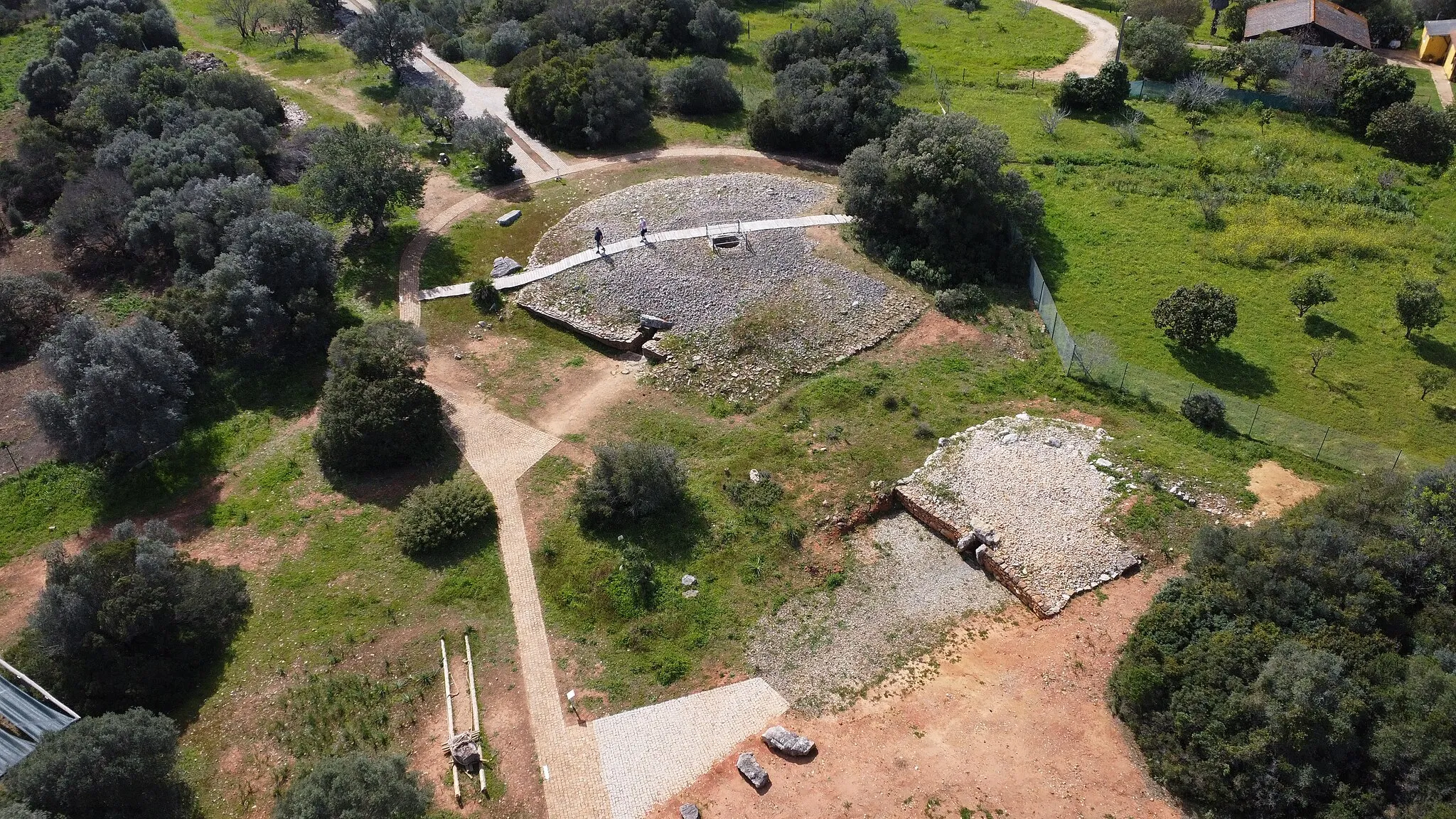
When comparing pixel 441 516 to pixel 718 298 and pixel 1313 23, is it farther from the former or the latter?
pixel 1313 23

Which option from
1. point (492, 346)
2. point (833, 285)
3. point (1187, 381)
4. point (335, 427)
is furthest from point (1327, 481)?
point (335, 427)

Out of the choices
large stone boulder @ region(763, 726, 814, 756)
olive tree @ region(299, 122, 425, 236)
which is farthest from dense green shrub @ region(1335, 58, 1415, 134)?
A: olive tree @ region(299, 122, 425, 236)

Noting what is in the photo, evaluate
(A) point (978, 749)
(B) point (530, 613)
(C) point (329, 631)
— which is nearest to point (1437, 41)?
(A) point (978, 749)

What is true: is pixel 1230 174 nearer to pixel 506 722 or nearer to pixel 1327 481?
pixel 1327 481

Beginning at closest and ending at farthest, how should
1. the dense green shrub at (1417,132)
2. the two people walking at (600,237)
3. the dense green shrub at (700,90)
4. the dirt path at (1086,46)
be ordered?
1. the two people walking at (600,237)
2. the dense green shrub at (1417,132)
3. the dense green shrub at (700,90)
4. the dirt path at (1086,46)

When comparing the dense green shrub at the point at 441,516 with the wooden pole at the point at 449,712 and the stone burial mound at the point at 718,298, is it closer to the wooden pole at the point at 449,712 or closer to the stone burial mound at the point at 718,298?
the wooden pole at the point at 449,712

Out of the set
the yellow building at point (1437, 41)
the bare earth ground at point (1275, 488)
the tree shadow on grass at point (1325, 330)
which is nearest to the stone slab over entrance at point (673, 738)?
the bare earth ground at point (1275, 488)

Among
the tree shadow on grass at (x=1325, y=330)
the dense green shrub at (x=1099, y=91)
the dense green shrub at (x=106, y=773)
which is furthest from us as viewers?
the dense green shrub at (x=1099, y=91)
